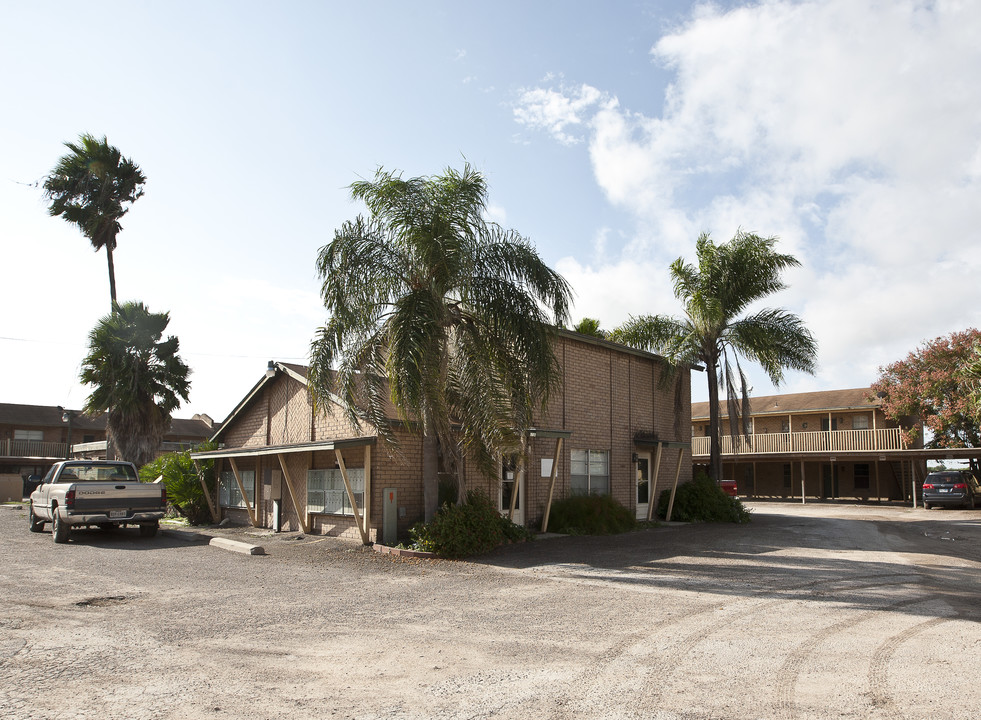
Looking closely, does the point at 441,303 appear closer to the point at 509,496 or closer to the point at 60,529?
the point at 509,496

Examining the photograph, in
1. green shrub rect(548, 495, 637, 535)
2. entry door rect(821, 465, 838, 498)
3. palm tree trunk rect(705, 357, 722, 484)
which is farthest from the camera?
entry door rect(821, 465, 838, 498)

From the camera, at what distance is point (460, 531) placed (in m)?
13.2

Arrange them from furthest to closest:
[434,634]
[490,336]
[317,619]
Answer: [490,336], [317,619], [434,634]

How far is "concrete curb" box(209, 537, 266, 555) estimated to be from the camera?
1389 centimetres

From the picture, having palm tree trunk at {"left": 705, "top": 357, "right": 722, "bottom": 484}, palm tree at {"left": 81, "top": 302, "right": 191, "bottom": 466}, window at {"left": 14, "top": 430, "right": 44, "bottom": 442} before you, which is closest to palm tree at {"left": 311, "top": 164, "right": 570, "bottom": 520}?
palm tree trunk at {"left": 705, "top": 357, "right": 722, "bottom": 484}

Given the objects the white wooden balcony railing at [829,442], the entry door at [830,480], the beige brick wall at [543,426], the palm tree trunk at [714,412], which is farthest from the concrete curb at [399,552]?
the entry door at [830,480]

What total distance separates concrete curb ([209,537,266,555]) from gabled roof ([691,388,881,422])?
26765 millimetres

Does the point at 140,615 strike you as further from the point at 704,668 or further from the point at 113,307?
the point at 113,307

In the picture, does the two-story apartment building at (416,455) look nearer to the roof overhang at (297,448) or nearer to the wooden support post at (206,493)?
the roof overhang at (297,448)

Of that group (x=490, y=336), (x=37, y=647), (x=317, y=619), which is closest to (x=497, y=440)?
(x=490, y=336)

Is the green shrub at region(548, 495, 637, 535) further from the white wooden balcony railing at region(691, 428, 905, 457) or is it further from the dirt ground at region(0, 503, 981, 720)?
the white wooden balcony railing at region(691, 428, 905, 457)

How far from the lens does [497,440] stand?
12562 millimetres

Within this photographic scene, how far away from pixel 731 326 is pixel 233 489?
15.7 m

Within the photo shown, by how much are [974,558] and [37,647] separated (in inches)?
578
